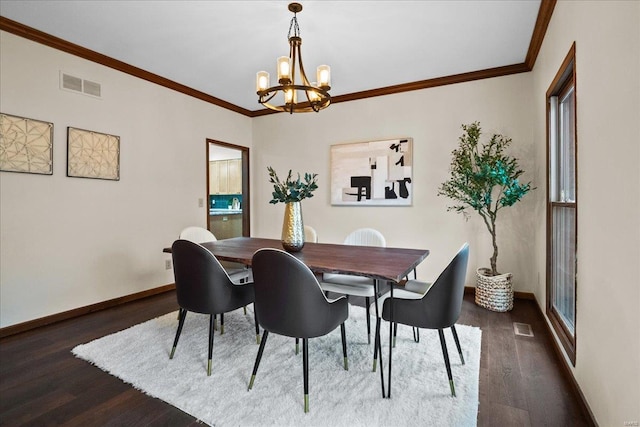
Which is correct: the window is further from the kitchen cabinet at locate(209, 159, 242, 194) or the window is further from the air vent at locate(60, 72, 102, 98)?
the kitchen cabinet at locate(209, 159, 242, 194)

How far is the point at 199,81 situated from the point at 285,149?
1.54 m

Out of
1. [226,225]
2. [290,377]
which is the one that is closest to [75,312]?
[290,377]

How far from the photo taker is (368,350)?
7.88ft

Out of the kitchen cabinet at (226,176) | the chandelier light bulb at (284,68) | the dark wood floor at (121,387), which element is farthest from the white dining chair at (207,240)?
the kitchen cabinet at (226,176)

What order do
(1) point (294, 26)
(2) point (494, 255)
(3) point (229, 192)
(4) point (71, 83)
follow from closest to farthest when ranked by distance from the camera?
(1) point (294, 26) < (4) point (71, 83) < (2) point (494, 255) < (3) point (229, 192)

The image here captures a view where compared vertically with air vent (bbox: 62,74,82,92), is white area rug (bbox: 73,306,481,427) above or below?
below

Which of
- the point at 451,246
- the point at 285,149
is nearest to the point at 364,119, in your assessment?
the point at 285,149

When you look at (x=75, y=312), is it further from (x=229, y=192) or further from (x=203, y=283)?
(x=229, y=192)

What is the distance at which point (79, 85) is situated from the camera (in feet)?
10.5

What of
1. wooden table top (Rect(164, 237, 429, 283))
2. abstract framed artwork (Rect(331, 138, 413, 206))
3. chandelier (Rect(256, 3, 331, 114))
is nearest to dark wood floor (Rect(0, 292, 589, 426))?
wooden table top (Rect(164, 237, 429, 283))

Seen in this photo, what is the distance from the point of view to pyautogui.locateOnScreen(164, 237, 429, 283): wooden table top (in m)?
1.79

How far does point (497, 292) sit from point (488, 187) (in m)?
1.06

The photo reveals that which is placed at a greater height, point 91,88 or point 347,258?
point 91,88

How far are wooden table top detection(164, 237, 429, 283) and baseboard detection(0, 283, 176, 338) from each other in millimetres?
1554
